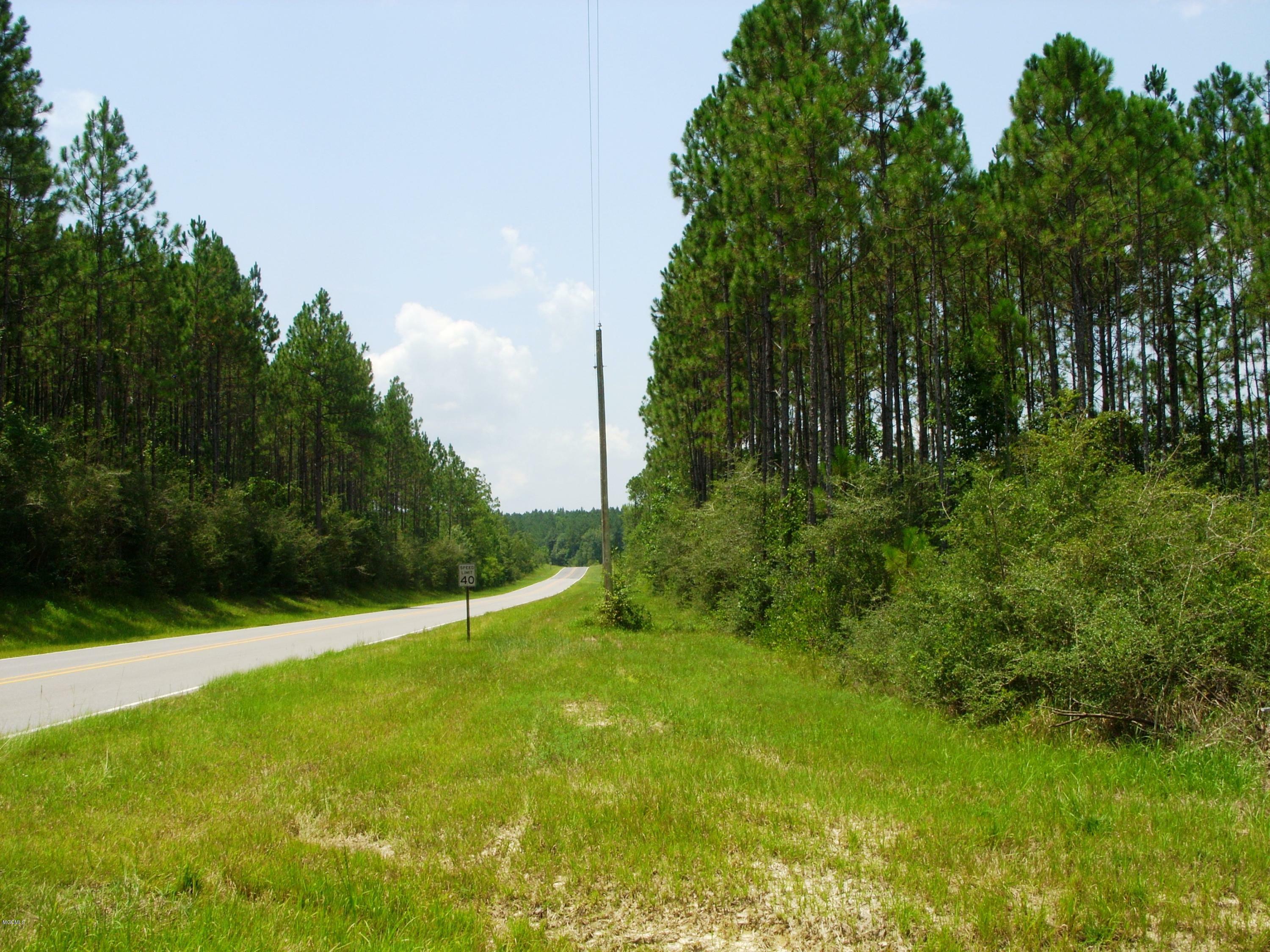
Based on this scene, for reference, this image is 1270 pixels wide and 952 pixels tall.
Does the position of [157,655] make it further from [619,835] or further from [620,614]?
[619,835]

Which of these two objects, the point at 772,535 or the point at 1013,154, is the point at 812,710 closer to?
the point at 772,535

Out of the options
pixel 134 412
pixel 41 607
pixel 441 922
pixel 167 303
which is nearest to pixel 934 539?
pixel 441 922

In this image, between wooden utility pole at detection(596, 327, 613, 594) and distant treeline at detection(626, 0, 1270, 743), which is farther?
wooden utility pole at detection(596, 327, 613, 594)

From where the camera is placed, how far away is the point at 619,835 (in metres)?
5.23

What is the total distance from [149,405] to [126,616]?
18.3 metres

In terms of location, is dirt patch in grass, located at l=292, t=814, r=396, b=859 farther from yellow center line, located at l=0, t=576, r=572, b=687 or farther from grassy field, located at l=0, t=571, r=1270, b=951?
yellow center line, located at l=0, t=576, r=572, b=687

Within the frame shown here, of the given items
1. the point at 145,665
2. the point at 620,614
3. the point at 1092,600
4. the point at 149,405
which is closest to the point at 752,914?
the point at 1092,600

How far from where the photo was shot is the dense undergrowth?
24.5 feet

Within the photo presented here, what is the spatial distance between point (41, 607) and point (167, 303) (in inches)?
528

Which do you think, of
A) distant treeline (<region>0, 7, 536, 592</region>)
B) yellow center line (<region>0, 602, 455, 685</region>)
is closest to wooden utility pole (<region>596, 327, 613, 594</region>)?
yellow center line (<region>0, 602, 455, 685</region>)

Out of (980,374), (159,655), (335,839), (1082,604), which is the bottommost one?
(159,655)

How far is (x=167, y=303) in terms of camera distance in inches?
1198

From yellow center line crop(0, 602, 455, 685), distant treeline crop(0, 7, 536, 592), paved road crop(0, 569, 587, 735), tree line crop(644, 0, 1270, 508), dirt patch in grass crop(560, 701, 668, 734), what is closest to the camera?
dirt patch in grass crop(560, 701, 668, 734)

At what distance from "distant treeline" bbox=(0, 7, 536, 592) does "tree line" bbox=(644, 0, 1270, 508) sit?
20.1 metres
